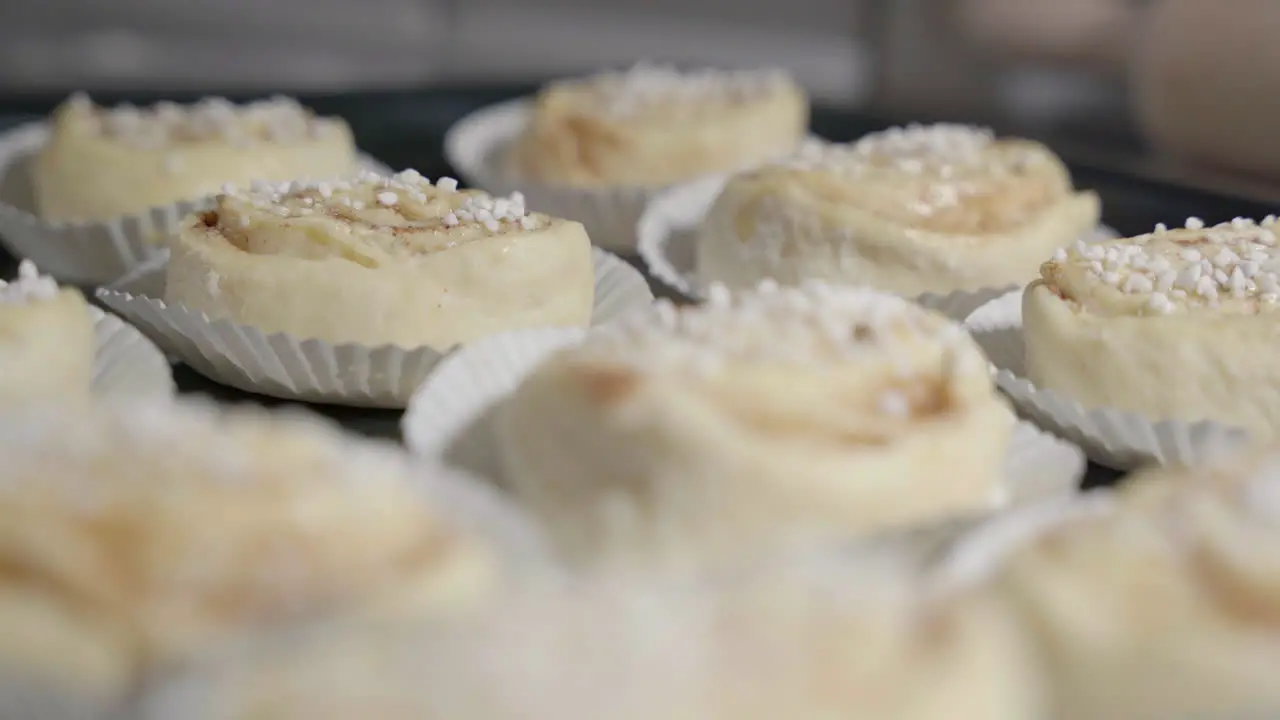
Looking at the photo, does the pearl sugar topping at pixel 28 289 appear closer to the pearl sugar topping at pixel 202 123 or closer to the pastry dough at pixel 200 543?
the pastry dough at pixel 200 543

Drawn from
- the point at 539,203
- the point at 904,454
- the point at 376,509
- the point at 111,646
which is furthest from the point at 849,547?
the point at 539,203

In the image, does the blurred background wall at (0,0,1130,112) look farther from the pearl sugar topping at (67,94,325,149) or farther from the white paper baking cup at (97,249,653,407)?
the white paper baking cup at (97,249,653,407)

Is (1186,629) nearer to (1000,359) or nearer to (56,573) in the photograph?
(56,573)

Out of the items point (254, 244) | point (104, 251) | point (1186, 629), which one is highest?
point (1186, 629)

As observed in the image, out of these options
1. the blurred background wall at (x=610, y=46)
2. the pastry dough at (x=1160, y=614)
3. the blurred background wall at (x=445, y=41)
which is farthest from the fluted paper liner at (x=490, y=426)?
the blurred background wall at (x=445, y=41)

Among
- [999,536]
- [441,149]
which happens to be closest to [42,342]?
[999,536]

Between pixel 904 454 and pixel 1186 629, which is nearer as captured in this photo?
pixel 1186 629
